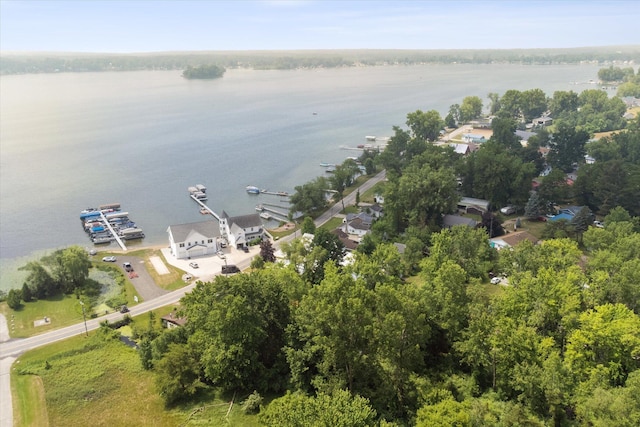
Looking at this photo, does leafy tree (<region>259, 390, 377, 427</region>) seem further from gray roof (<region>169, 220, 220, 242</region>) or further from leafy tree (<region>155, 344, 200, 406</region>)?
gray roof (<region>169, 220, 220, 242</region>)

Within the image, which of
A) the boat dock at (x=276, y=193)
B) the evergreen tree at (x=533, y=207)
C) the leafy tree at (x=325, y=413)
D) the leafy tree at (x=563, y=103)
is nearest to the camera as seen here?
the leafy tree at (x=325, y=413)

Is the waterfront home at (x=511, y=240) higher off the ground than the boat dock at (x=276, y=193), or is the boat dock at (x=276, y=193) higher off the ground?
the waterfront home at (x=511, y=240)

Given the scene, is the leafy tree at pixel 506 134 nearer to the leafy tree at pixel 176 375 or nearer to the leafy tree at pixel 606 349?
the leafy tree at pixel 606 349

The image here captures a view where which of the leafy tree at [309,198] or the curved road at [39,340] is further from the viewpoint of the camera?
the leafy tree at [309,198]

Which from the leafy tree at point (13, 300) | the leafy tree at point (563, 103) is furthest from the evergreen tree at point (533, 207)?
the leafy tree at point (563, 103)

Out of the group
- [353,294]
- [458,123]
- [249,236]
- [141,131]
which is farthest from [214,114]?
[353,294]

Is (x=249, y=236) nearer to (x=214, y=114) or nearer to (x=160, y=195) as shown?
(x=160, y=195)

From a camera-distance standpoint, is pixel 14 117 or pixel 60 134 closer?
pixel 60 134
